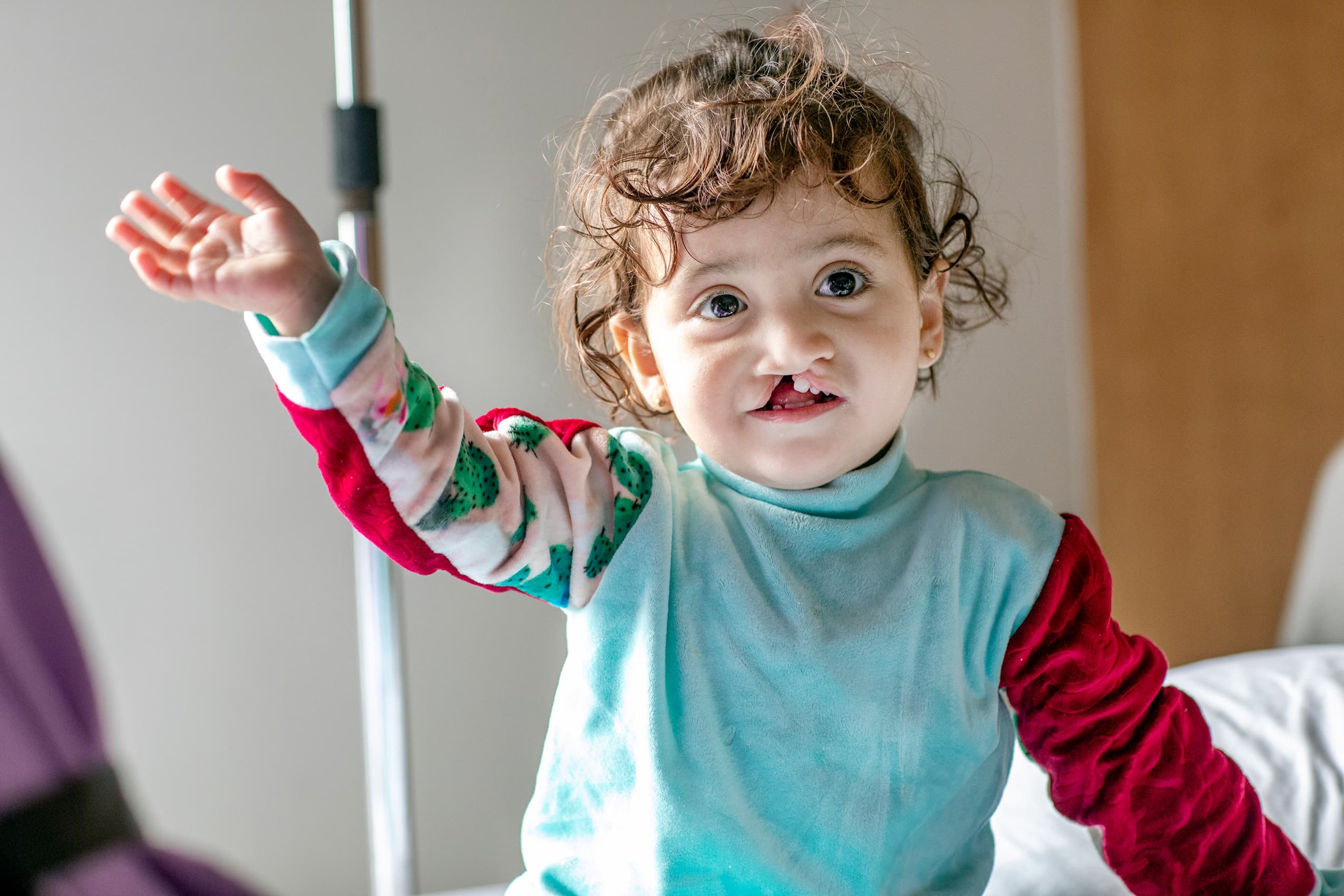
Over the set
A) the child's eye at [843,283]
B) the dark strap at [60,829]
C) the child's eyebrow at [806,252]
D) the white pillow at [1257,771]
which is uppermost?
the child's eyebrow at [806,252]

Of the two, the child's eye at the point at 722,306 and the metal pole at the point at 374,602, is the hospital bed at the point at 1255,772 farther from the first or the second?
the child's eye at the point at 722,306

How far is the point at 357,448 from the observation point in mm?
562

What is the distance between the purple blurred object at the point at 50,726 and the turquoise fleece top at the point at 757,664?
300 millimetres

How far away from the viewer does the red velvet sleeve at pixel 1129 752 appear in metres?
0.77

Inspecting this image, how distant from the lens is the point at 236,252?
54 centimetres

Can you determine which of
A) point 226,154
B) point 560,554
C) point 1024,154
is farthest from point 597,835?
point 1024,154

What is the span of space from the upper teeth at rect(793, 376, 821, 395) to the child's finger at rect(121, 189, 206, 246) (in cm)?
34

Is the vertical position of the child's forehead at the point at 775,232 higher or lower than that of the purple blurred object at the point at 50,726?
higher

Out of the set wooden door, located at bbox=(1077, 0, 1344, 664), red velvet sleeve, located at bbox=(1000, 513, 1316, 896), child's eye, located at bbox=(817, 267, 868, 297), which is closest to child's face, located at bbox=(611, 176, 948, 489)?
child's eye, located at bbox=(817, 267, 868, 297)

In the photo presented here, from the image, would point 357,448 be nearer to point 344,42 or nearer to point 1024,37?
point 344,42

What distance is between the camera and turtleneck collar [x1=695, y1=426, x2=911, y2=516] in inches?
29.6

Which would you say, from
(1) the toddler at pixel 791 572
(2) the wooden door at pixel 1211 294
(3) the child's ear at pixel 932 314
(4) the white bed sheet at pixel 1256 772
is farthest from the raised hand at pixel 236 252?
(2) the wooden door at pixel 1211 294

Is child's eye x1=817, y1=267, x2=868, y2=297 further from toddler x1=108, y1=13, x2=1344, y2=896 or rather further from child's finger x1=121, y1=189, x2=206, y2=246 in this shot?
child's finger x1=121, y1=189, x2=206, y2=246

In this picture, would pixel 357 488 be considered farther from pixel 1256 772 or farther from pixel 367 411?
pixel 1256 772
